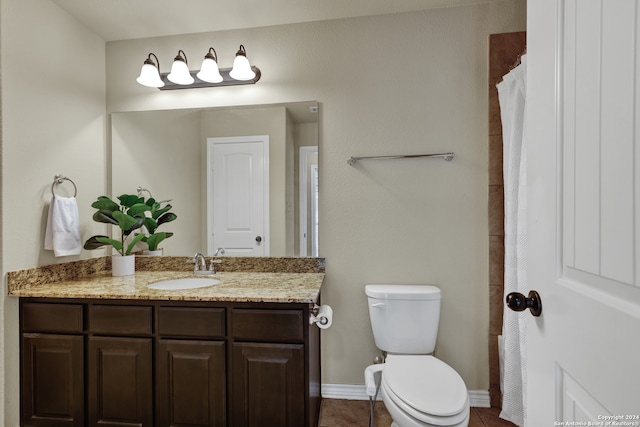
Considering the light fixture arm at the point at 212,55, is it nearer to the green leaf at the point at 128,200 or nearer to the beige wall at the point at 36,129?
the beige wall at the point at 36,129

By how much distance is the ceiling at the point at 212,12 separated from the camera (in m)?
1.85

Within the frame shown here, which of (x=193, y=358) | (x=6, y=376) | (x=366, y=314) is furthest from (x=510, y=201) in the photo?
(x=6, y=376)

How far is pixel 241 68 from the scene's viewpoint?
6.28 ft

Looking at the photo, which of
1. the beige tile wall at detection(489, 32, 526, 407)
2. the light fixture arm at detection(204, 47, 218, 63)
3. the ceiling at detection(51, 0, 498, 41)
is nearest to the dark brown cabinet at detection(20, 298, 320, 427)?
the beige tile wall at detection(489, 32, 526, 407)

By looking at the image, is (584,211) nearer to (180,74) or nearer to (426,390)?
(426,390)

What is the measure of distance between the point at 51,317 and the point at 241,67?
5.64ft

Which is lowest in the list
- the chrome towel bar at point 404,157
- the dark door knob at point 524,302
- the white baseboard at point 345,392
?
the white baseboard at point 345,392

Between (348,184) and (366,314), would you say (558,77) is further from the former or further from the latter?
(366,314)

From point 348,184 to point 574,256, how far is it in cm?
142

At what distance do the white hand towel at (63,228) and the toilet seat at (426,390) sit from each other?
1900 millimetres

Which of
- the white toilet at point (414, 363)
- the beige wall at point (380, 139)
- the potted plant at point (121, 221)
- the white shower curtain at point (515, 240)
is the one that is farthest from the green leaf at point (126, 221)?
the white shower curtain at point (515, 240)

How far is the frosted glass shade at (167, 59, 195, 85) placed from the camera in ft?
6.44

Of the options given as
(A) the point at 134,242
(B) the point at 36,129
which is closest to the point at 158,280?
(A) the point at 134,242

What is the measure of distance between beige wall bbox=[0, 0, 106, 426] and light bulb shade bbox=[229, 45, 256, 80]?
102 centimetres
